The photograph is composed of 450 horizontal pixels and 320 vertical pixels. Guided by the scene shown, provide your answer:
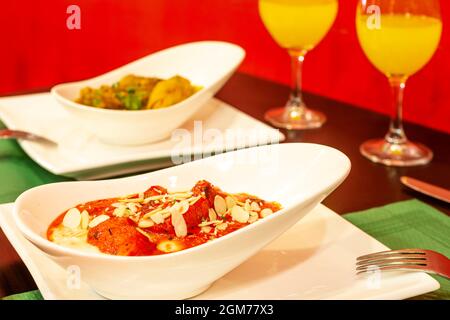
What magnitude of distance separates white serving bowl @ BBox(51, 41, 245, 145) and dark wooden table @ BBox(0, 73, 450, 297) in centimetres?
17

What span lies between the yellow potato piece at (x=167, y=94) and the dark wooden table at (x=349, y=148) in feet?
0.95

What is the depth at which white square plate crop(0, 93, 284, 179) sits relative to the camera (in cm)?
138

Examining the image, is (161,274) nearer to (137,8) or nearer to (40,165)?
(40,165)

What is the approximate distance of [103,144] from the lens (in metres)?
1.53

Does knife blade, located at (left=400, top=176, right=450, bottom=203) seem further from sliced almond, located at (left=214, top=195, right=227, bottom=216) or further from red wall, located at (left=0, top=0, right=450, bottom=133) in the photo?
red wall, located at (left=0, top=0, right=450, bottom=133)

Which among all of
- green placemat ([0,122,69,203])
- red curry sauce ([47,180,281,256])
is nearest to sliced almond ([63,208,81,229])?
red curry sauce ([47,180,281,256])

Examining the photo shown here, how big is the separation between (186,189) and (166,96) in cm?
53

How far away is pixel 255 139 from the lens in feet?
4.95

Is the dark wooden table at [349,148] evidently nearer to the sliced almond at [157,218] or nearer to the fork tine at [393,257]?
the sliced almond at [157,218]

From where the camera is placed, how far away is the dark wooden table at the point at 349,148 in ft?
3.45

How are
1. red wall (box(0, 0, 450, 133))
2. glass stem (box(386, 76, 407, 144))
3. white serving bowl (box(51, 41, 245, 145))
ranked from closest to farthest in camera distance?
white serving bowl (box(51, 41, 245, 145))
glass stem (box(386, 76, 407, 144))
red wall (box(0, 0, 450, 133))

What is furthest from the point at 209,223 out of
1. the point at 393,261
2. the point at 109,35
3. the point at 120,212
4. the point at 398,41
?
the point at 109,35

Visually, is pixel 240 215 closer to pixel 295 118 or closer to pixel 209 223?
pixel 209 223

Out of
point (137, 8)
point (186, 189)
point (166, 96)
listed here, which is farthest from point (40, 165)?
point (137, 8)
